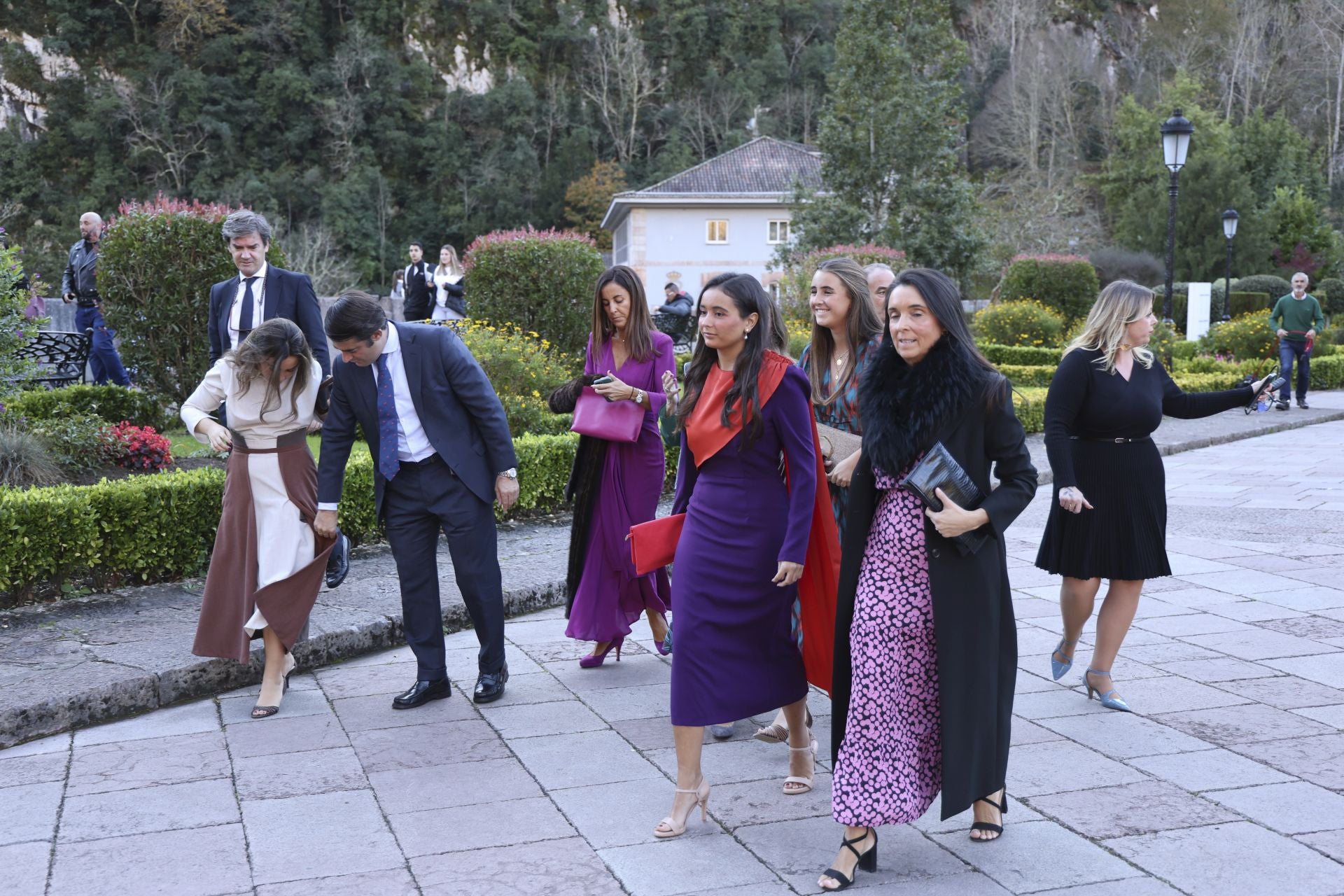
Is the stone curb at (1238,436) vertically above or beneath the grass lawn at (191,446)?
beneath

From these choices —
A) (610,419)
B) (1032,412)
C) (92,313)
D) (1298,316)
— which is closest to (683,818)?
(610,419)

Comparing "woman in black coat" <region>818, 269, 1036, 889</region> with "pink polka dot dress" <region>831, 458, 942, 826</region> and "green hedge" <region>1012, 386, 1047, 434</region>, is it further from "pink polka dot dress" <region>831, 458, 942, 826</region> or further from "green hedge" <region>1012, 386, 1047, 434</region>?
"green hedge" <region>1012, 386, 1047, 434</region>

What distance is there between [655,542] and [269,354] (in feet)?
6.15

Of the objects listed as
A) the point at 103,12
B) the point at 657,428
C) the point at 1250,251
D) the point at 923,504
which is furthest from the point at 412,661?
the point at 103,12

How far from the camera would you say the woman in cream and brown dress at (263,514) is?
4602 millimetres

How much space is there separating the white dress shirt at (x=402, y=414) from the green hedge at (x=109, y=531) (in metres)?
1.82

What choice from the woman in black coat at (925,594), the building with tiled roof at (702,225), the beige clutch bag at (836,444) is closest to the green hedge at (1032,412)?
the beige clutch bag at (836,444)

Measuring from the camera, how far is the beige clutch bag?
4.25 m

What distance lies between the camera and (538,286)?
11906mm

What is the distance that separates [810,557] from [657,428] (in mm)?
1822

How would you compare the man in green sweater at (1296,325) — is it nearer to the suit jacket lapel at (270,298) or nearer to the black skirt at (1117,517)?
the black skirt at (1117,517)

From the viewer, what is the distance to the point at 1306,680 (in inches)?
194

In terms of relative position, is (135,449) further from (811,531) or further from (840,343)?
(811,531)

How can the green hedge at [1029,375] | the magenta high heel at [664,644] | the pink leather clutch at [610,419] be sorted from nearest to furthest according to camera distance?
1. the pink leather clutch at [610,419]
2. the magenta high heel at [664,644]
3. the green hedge at [1029,375]
